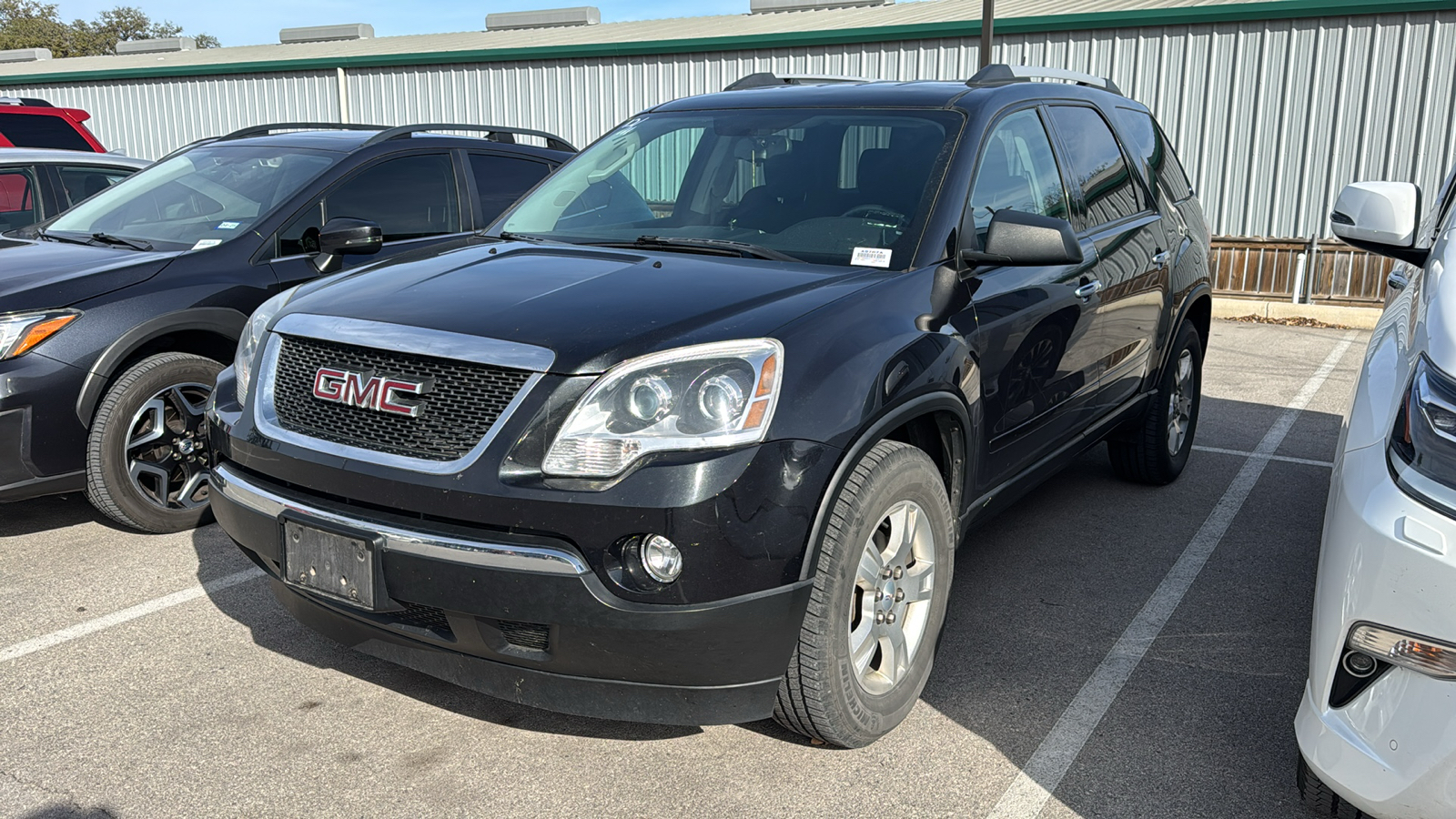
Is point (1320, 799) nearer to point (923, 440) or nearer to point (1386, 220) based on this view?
point (923, 440)

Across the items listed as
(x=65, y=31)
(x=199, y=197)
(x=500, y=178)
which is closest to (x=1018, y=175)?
(x=500, y=178)

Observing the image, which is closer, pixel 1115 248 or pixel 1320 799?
pixel 1320 799

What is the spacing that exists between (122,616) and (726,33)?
16.2 m

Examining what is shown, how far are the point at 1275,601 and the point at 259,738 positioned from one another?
3.43 m

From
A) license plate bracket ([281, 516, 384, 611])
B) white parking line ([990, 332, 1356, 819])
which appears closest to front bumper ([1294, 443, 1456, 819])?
white parking line ([990, 332, 1356, 819])

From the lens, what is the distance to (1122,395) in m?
4.80

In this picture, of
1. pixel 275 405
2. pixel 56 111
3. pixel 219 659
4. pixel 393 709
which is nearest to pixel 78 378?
pixel 219 659

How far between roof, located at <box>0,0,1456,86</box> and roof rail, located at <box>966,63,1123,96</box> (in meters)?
9.10

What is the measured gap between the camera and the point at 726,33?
1850cm

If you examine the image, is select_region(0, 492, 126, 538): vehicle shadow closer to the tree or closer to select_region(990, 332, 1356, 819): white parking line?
select_region(990, 332, 1356, 819): white parking line

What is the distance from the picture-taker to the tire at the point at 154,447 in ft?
14.7

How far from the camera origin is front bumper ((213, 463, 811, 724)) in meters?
2.52

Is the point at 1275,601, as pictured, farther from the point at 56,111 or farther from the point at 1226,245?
the point at 56,111

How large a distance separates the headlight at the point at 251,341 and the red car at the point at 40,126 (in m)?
7.15
